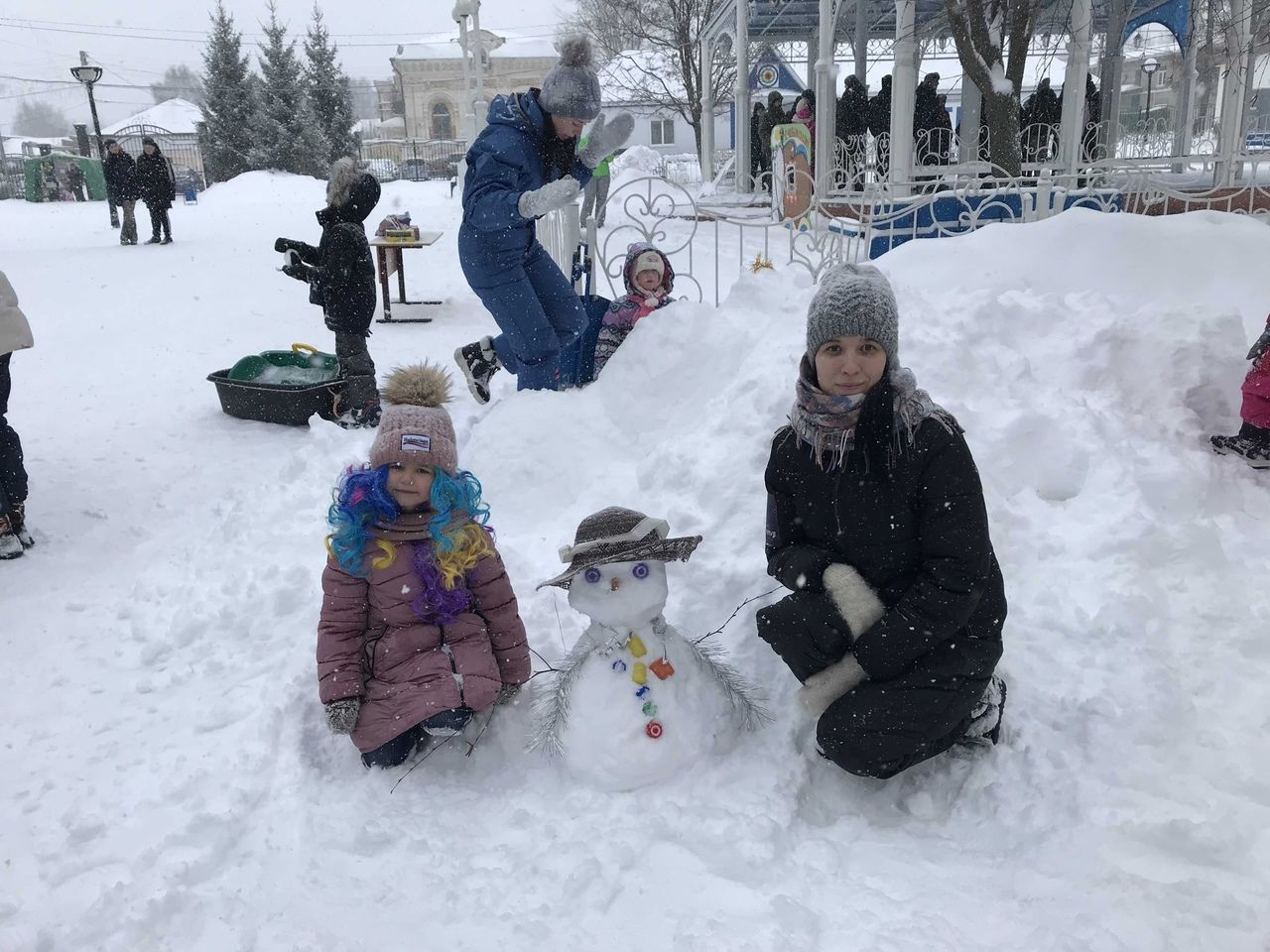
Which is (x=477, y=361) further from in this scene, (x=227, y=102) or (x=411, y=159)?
(x=411, y=159)

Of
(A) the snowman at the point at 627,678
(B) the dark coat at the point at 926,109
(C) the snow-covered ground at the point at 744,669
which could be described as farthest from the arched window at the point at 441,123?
(A) the snowman at the point at 627,678

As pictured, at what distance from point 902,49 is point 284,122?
83.9ft

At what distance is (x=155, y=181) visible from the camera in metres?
13.6

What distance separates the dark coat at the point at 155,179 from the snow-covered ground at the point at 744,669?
9.85m

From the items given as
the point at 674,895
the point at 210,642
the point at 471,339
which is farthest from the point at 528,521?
the point at 471,339

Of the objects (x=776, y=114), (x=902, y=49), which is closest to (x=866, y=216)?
(x=902, y=49)

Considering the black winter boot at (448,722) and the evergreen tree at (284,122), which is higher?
the evergreen tree at (284,122)

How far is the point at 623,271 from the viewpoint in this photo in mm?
4914

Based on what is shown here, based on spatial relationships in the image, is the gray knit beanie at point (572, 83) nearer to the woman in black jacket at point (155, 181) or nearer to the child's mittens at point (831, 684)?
the child's mittens at point (831, 684)

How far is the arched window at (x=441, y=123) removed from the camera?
Result: 54188 millimetres

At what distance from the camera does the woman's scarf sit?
2291mm

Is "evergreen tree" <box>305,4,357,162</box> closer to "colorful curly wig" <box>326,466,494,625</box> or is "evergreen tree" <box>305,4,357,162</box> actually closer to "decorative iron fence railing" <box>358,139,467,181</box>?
"decorative iron fence railing" <box>358,139,467,181</box>

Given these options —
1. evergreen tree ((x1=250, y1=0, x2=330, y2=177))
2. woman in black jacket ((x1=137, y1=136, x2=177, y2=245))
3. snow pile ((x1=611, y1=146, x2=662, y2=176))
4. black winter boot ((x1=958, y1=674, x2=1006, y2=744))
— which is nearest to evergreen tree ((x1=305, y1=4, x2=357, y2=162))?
evergreen tree ((x1=250, y1=0, x2=330, y2=177))

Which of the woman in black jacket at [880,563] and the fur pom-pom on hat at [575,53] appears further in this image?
the fur pom-pom on hat at [575,53]
